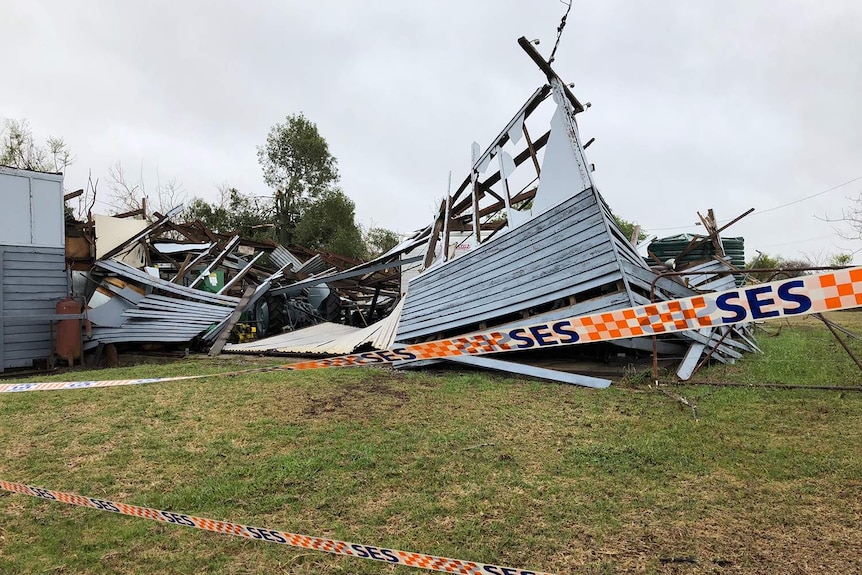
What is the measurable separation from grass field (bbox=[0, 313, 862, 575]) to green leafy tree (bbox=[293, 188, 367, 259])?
21.5m

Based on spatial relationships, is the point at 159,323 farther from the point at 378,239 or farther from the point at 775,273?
the point at 378,239

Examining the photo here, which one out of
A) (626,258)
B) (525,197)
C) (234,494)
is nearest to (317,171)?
(525,197)

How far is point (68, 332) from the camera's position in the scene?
10312 mm

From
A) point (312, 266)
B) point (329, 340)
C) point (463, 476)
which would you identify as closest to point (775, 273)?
point (463, 476)

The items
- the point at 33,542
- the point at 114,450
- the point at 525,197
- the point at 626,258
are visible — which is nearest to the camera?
the point at 33,542

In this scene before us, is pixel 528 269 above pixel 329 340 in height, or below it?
above

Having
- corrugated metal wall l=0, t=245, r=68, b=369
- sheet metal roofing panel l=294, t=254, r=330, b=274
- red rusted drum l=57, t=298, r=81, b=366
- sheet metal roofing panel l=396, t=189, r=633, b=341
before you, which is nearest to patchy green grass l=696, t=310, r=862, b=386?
sheet metal roofing panel l=396, t=189, r=633, b=341

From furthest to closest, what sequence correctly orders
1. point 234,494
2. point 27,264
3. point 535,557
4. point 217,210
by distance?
point 217,210 < point 27,264 < point 234,494 < point 535,557

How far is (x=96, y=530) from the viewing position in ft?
9.89

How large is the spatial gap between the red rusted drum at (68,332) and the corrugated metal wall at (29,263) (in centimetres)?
18

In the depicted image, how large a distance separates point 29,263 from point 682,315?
11860mm

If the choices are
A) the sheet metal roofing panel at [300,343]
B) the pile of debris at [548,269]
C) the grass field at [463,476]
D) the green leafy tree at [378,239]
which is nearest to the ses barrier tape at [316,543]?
the grass field at [463,476]

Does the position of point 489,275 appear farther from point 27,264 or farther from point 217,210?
point 217,210

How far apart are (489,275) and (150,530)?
5440 mm
